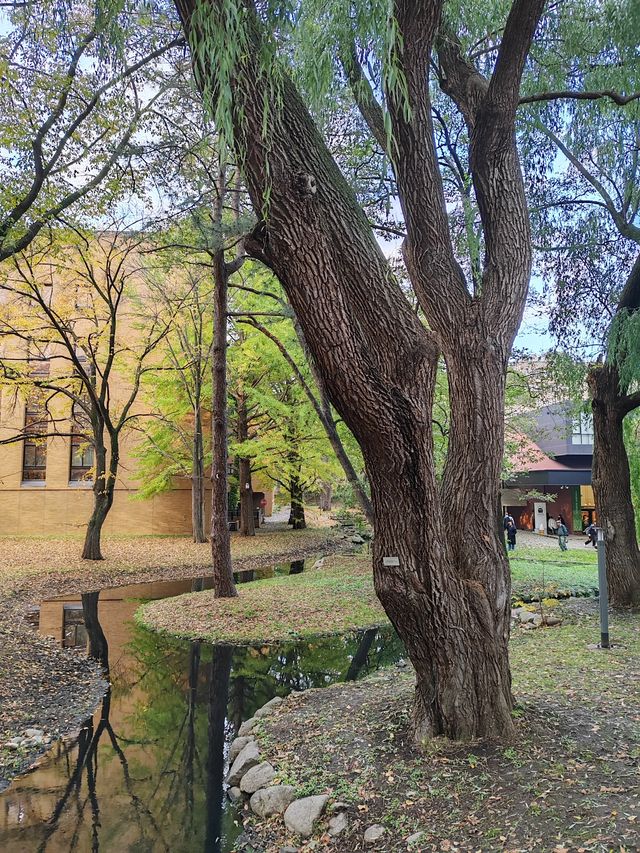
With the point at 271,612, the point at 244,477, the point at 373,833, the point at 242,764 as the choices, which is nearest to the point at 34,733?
the point at 242,764

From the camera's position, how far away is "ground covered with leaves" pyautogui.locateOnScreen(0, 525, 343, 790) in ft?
19.3

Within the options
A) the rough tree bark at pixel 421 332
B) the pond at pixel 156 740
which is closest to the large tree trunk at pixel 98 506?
the pond at pixel 156 740

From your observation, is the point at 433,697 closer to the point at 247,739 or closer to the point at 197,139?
the point at 247,739

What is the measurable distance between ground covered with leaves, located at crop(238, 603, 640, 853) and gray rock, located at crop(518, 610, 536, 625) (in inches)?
145

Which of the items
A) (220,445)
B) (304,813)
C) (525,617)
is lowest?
(525,617)

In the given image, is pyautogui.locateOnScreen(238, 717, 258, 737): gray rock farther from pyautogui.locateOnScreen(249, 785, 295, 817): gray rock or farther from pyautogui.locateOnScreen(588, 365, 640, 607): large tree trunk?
pyautogui.locateOnScreen(588, 365, 640, 607): large tree trunk

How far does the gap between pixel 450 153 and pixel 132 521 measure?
752 inches

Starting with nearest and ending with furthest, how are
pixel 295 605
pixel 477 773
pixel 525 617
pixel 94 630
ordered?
pixel 477 773 < pixel 525 617 < pixel 94 630 < pixel 295 605

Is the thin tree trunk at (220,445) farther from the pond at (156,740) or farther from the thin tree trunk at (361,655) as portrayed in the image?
the thin tree trunk at (361,655)

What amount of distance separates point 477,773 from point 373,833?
2.43 feet

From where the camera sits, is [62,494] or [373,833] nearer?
[373,833]

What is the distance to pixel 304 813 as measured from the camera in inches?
143

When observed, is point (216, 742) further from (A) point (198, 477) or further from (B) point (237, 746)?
(A) point (198, 477)

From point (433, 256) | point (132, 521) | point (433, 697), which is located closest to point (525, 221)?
point (433, 256)
